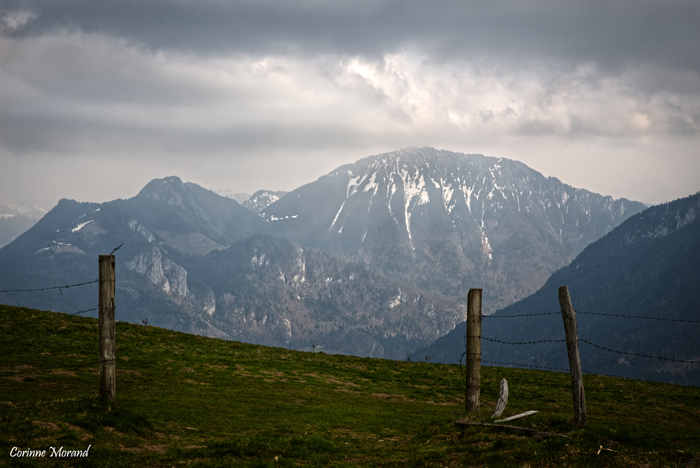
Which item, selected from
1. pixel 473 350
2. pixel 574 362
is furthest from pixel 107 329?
pixel 574 362

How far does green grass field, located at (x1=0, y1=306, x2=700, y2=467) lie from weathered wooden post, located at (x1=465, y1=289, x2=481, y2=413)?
3.41ft

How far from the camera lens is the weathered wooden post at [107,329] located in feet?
77.6

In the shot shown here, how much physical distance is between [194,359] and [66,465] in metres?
34.4

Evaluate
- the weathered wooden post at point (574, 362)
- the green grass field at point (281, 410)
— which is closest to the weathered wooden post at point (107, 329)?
the green grass field at point (281, 410)

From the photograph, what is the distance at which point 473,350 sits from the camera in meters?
26.0

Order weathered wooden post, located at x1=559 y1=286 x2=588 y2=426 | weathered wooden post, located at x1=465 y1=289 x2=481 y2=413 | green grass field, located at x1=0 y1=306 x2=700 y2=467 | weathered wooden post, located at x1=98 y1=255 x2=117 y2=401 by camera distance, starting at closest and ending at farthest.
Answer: green grass field, located at x1=0 y1=306 x2=700 y2=467 < weathered wooden post, located at x1=559 y1=286 x2=588 y2=426 < weathered wooden post, located at x1=98 y1=255 x2=117 y2=401 < weathered wooden post, located at x1=465 y1=289 x2=481 y2=413

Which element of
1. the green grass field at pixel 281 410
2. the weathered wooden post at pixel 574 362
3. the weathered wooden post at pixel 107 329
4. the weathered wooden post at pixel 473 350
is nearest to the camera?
the green grass field at pixel 281 410

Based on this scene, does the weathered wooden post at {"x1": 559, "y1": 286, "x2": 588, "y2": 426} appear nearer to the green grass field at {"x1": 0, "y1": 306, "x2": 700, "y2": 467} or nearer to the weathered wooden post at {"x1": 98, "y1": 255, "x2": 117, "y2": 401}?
the green grass field at {"x1": 0, "y1": 306, "x2": 700, "y2": 467}

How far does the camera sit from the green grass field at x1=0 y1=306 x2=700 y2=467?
61.7 feet

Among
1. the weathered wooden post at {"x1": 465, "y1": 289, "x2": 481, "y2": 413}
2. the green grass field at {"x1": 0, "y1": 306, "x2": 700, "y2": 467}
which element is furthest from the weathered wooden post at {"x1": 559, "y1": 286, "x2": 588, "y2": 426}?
the weathered wooden post at {"x1": 465, "y1": 289, "x2": 481, "y2": 413}

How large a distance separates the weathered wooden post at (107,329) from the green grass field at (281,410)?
2.98 ft

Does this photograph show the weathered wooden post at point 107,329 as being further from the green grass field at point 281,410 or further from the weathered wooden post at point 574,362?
the weathered wooden post at point 574,362

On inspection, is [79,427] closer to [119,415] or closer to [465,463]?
[119,415]

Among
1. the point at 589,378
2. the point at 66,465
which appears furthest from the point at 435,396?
the point at 66,465
